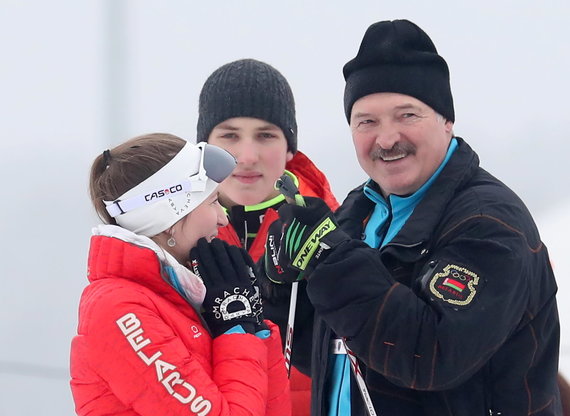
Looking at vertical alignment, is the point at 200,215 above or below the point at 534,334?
above

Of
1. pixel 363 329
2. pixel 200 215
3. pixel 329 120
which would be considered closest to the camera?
pixel 363 329

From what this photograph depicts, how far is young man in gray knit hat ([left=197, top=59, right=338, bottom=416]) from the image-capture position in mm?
2010

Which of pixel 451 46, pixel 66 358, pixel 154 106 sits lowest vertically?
pixel 66 358

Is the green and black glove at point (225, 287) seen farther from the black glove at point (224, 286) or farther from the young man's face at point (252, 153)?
the young man's face at point (252, 153)

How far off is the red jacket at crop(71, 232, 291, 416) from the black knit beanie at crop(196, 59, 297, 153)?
81 centimetres

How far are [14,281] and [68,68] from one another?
935 mm

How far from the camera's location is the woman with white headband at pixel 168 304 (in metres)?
1.19

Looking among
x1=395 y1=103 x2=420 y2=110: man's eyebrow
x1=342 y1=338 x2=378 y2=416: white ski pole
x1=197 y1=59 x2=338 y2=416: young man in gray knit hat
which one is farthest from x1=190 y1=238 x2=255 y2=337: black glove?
x1=197 y1=59 x2=338 y2=416: young man in gray knit hat

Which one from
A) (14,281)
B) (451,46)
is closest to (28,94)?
(14,281)

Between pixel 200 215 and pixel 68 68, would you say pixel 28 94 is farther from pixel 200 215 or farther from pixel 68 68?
pixel 200 215

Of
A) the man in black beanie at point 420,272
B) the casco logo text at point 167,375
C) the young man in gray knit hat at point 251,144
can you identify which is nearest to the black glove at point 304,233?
the man in black beanie at point 420,272

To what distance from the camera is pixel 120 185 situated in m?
1.34

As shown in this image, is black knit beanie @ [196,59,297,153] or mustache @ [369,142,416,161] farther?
black knit beanie @ [196,59,297,153]

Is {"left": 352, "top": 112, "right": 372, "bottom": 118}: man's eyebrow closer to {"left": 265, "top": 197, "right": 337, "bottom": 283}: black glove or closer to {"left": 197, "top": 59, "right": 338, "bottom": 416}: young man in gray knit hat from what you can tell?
{"left": 265, "top": 197, "right": 337, "bottom": 283}: black glove
